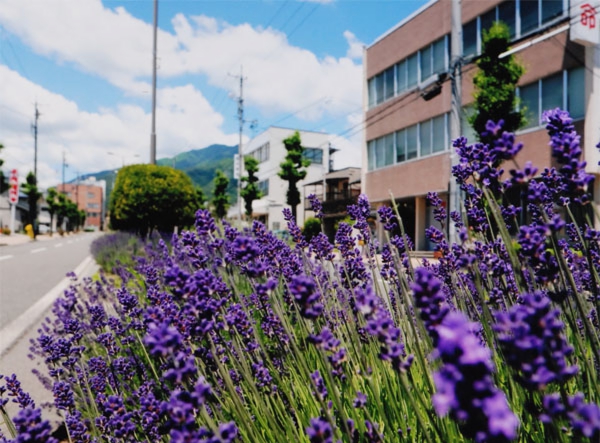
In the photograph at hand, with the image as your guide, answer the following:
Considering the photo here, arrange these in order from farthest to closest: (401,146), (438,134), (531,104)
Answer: (401,146)
(438,134)
(531,104)

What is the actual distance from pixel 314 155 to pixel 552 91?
39146 mm

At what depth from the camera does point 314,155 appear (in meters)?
53.9

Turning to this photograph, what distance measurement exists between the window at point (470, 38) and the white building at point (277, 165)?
30204 millimetres

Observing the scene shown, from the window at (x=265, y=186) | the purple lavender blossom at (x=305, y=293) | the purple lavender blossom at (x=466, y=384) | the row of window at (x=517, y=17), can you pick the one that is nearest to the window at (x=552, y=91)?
the row of window at (x=517, y=17)

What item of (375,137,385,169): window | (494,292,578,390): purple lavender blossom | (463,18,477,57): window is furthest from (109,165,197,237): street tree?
(494,292,578,390): purple lavender blossom

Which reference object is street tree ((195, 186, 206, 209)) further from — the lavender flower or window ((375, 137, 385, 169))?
the lavender flower

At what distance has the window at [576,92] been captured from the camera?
14445mm

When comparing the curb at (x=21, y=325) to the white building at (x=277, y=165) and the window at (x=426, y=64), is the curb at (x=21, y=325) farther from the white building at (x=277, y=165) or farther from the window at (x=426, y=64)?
the white building at (x=277, y=165)

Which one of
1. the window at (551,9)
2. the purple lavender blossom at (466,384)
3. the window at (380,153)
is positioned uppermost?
the window at (551,9)

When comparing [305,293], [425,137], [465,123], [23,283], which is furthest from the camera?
[425,137]

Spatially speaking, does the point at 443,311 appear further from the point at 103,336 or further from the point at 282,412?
the point at 103,336

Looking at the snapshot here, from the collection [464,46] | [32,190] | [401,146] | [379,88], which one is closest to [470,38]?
[464,46]

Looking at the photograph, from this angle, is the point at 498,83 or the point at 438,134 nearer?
the point at 498,83

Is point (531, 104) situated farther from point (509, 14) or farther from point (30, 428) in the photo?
point (30, 428)
